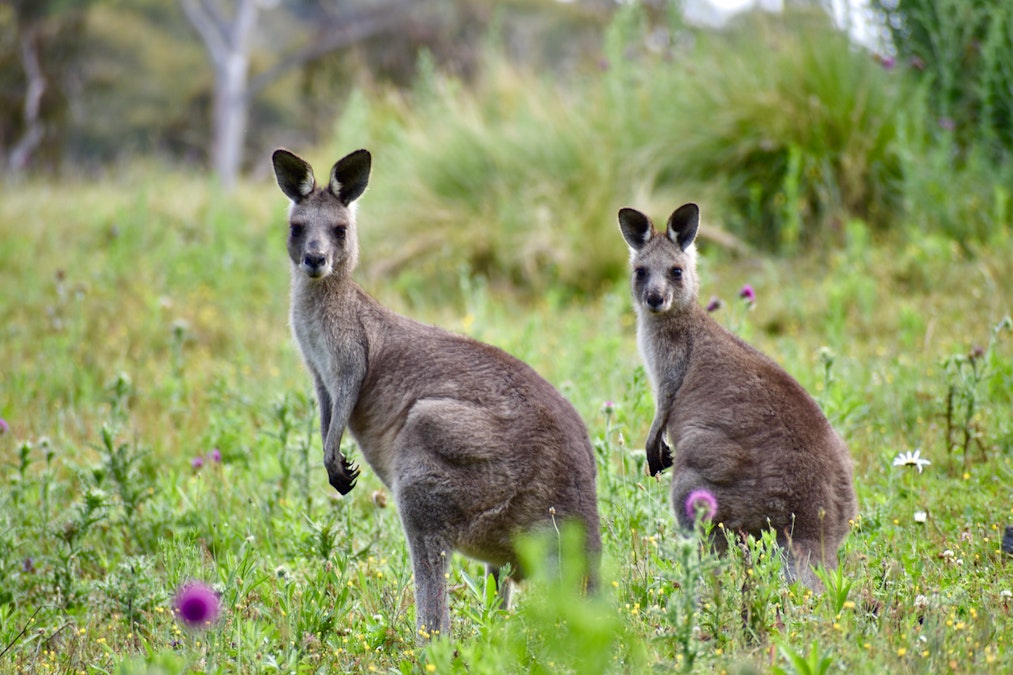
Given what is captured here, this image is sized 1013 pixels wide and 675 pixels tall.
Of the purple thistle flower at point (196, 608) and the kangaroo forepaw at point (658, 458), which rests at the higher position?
the kangaroo forepaw at point (658, 458)

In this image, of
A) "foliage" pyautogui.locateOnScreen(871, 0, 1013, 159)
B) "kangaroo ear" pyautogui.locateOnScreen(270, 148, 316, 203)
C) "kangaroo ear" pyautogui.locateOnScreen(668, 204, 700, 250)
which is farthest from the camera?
"foliage" pyautogui.locateOnScreen(871, 0, 1013, 159)

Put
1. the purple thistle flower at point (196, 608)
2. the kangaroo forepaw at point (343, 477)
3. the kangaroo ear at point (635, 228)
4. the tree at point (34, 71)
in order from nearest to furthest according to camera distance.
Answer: the purple thistle flower at point (196, 608)
the kangaroo forepaw at point (343, 477)
the kangaroo ear at point (635, 228)
the tree at point (34, 71)

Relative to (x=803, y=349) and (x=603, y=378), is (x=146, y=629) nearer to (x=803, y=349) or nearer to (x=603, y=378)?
(x=603, y=378)

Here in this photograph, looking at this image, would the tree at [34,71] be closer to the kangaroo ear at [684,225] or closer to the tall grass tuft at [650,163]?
the tall grass tuft at [650,163]

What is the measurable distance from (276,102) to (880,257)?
2636 centimetres

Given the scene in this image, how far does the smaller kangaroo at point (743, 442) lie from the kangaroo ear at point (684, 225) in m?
0.36

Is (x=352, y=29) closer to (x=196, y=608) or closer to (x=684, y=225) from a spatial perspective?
(x=684, y=225)

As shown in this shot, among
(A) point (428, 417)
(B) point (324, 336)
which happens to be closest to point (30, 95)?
(B) point (324, 336)

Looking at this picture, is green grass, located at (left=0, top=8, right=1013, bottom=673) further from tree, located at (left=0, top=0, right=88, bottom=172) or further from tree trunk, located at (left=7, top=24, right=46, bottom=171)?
tree, located at (left=0, top=0, right=88, bottom=172)

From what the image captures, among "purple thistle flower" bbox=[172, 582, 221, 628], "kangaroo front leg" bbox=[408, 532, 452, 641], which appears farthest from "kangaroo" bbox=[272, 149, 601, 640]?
"purple thistle flower" bbox=[172, 582, 221, 628]

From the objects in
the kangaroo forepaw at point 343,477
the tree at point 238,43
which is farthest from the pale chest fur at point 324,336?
the tree at point 238,43

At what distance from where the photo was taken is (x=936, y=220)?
29.7ft

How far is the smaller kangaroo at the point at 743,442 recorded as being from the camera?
3933mm

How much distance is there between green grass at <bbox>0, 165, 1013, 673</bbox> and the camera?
3.48 meters
